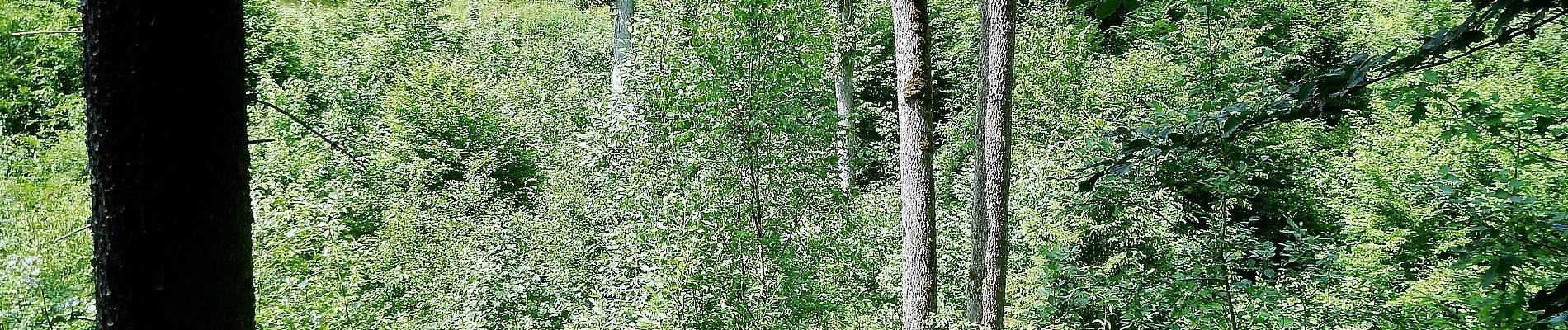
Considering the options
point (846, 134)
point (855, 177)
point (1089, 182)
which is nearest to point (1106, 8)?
point (1089, 182)

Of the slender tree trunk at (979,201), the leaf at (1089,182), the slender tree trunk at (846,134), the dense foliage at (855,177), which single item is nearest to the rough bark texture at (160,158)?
the dense foliage at (855,177)

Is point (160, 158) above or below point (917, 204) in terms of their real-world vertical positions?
above

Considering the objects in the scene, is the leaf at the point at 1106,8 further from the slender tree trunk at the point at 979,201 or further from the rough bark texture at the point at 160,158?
the slender tree trunk at the point at 979,201

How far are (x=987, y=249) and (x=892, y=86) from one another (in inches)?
388

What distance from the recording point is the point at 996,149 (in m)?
10.4

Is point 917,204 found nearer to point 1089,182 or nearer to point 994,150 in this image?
point 994,150

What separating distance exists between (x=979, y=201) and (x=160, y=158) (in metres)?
9.00

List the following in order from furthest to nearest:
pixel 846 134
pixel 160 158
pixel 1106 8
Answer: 1. pixel 846 134
2. pixel 160 158
3. pixel 1106 8

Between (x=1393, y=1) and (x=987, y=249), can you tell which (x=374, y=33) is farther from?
(x=1393, y=1)

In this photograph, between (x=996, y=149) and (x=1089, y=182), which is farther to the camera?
(x=996, y=149)

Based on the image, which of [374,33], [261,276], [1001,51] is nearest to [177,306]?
[261,276]

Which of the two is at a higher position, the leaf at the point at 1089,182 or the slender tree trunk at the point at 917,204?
the leaf at the point at 1089,182

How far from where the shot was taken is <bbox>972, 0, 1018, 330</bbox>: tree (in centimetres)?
999

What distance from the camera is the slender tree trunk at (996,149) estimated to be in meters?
9.98
